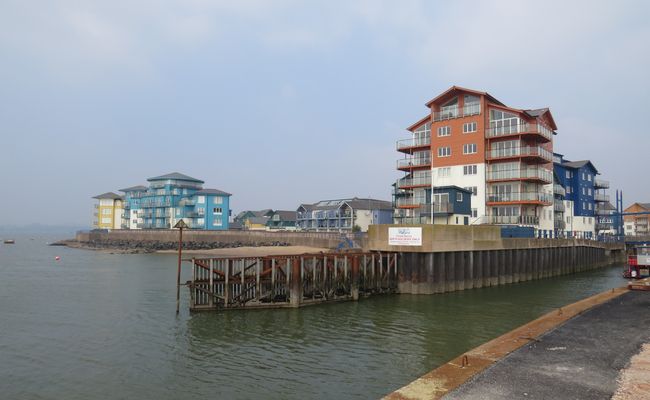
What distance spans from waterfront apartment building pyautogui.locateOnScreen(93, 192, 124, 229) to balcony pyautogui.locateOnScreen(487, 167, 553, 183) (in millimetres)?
138931

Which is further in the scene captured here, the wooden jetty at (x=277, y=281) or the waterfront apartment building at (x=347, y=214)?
the waterfront apartment building at (x=347, y=214)

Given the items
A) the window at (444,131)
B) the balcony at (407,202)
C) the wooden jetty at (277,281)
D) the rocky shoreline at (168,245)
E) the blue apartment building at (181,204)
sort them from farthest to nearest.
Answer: the blue apartment building at (181,204) → the rocky shoreline at (168,245) → the balcony at (407,202) → the window at (444,131) → the wooden jetty at (277,281)

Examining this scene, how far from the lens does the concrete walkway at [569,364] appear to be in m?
11.2

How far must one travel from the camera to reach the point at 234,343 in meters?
22.0

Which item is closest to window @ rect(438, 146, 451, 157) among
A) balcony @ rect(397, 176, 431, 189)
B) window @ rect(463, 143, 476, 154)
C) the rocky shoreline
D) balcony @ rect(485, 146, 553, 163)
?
window @ rect(463, 143, 476, 154)

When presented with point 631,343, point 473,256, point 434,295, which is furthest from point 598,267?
point 631,343

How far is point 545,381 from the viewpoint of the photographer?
472 inches

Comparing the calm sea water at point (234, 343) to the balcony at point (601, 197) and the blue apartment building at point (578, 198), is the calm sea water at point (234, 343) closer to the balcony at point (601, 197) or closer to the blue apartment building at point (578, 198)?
the blue apartment building at point (578, 198)

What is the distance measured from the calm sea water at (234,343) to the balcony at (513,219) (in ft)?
59.8

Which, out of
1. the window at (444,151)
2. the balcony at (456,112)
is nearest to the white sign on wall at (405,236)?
the window at (444,151)

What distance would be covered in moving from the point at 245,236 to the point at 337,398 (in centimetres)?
9144

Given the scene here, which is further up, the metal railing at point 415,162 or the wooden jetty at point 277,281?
the metal railing at point 415,162

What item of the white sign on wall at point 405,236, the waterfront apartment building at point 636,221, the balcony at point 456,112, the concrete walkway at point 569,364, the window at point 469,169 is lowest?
the concrete walkway at point 569,364

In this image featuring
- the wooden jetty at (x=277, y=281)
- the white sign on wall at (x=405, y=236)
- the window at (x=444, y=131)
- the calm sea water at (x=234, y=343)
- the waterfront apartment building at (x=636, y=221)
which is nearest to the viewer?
the calm sea water at (x=234, y=343)
